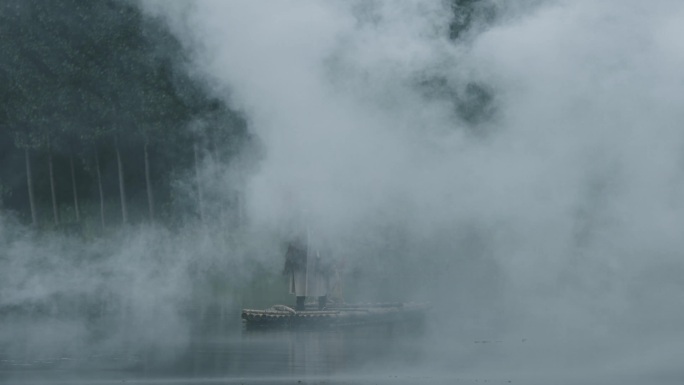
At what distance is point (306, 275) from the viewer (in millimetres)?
32031

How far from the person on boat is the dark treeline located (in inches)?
109

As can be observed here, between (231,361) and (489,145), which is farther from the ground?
(489,145)

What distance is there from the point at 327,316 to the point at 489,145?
25.5 feet

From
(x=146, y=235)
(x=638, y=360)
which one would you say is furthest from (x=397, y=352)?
(x=146, y=235)

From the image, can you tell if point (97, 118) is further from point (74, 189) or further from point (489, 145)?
point (489, 145)

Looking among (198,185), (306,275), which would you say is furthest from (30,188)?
(306,275)

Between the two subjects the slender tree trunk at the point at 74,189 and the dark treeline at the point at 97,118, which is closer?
the dark treeline at the point at 97,118

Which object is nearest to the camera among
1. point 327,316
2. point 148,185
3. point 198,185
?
point 327,316

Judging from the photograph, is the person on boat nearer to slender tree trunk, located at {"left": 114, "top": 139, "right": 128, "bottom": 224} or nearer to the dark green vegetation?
the dark green vegetation

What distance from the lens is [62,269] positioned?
121 ft

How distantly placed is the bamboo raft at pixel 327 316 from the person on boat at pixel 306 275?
47 centimetres

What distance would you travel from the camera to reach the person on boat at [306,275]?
31.5 metres

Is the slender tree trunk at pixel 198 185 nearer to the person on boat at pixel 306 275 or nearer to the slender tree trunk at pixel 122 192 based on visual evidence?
the person on boat at pixel 306 275

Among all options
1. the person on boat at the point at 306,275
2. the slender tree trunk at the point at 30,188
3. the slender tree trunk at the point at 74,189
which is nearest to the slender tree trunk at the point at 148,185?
the slender tree trunk at the point at 74,189
